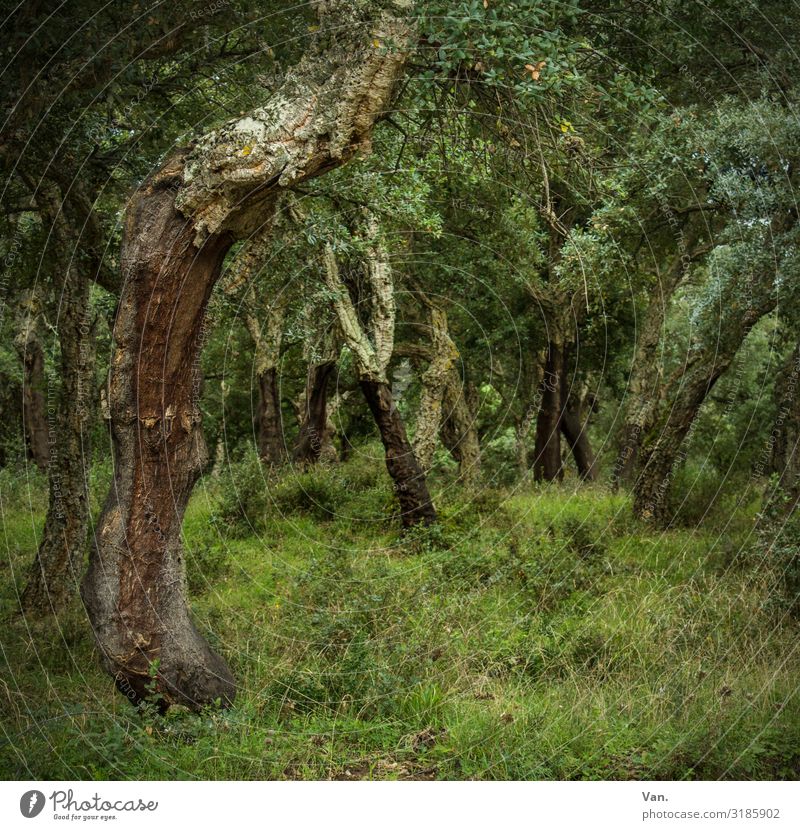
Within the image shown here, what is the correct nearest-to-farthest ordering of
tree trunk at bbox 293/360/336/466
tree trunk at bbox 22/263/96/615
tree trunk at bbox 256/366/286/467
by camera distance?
tree trunk at bbox 22/263/96/615 → tree trunk at bbox 293/360/336/466 → tree trunk at bbox 256/366/286/467

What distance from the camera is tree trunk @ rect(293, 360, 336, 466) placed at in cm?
1848

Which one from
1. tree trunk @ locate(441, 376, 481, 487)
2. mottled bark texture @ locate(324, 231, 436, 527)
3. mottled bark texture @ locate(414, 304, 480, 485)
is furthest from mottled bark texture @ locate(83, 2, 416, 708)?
tree trunk @ locate(441, 376, 481, 487)

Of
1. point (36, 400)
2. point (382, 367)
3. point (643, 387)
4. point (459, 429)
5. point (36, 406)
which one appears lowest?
point (459, 429)

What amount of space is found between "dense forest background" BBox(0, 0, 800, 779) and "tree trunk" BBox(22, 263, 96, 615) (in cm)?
4

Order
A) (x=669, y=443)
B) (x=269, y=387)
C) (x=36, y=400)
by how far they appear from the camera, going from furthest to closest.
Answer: (x=269, y=387)
(x=36, y=400)
(x=669, y=443)

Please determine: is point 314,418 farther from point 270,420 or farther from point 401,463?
point 401,463

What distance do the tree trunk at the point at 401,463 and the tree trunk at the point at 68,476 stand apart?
482 centimetres

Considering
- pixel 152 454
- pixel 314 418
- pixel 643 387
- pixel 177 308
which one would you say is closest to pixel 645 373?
pixel 643 387

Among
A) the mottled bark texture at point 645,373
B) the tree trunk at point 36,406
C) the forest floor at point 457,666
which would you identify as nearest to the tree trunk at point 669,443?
the forest floor at point 457,666

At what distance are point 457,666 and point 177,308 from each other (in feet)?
12.6

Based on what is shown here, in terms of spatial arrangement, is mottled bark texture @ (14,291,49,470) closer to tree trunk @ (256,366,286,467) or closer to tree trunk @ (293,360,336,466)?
tree trunk @ (256,366,286,467)

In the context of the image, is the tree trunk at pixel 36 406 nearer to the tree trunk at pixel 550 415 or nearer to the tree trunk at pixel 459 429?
the tree trunk at pixel 459 429

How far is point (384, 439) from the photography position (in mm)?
14016

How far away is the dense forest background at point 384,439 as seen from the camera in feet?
22.5
